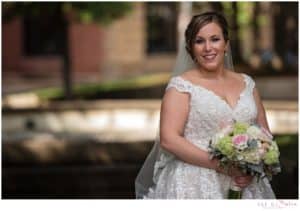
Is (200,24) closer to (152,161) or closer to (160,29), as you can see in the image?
(152,161)

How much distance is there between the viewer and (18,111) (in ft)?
35.8

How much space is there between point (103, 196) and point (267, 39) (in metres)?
19.2

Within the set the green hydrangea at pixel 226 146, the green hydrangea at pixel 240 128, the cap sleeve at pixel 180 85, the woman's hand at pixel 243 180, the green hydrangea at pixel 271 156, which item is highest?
the cap sleeve at pixel 180 85

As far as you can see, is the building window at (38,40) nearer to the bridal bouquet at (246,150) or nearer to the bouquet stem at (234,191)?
the bouquet stem at (234,191)

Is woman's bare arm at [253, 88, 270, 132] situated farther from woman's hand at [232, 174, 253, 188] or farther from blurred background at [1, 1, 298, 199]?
blurred background at [1, 1, 298, 199]

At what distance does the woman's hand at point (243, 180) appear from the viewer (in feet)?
9.78

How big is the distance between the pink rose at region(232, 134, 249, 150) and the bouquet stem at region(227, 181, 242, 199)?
0.24m

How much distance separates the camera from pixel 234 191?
10.00ft

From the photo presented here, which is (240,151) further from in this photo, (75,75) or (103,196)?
(75,75)

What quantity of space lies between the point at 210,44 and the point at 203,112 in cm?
A: 27

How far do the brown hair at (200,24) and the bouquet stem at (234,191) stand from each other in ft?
1.78

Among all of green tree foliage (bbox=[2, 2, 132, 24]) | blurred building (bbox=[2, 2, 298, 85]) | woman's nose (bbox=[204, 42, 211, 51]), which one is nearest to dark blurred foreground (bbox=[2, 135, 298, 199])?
woman's nose (bbox=[204, 42, 211, 51])

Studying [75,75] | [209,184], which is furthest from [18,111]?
[75,75]

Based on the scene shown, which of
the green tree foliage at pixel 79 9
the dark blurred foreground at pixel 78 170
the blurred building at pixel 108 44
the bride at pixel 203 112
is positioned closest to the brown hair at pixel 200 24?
the bride at pixel 203 112
